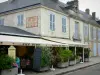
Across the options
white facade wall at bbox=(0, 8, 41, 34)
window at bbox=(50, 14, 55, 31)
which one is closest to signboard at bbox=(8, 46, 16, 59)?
white facade wall at bbox=(0, 8, 41, 34)

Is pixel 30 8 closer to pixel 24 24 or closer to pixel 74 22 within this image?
pixel 24 24

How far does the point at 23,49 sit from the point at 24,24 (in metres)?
4.11

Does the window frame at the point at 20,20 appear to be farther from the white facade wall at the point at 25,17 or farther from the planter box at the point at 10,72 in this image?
the planter box at the point at 10,72

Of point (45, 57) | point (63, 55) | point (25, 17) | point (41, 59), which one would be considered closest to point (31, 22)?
point (25, 17)

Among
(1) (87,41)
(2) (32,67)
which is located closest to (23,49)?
(2) (32,67)

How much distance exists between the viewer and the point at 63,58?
49.2ft

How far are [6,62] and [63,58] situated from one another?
231 inches

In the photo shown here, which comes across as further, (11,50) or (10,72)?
(11,50)

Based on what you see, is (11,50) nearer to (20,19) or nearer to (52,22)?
(52,22)

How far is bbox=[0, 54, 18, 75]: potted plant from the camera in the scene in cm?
1003

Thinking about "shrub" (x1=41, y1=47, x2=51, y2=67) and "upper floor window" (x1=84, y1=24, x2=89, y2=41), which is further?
"upper floor window" (x1=84, y1=24, x2=89, y2=41)

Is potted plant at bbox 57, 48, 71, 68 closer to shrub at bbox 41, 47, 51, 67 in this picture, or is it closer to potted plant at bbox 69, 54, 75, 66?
potted plant at bbox 69, 54, 75, 66

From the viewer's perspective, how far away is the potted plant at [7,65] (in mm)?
10030

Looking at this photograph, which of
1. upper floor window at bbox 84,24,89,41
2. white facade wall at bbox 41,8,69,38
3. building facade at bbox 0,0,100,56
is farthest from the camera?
upper floor window at bbox 84,24,89,41
